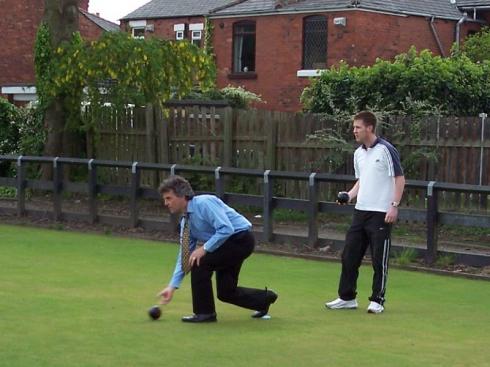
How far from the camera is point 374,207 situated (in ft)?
32.7

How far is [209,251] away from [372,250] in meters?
1.87

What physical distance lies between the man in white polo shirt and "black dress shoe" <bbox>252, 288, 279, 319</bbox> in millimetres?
934

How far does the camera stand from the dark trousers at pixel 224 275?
29.4 feet

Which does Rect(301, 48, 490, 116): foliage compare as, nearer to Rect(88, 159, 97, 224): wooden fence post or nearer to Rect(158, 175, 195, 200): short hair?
Rect(88, 159, 97, 224): wooden fence post

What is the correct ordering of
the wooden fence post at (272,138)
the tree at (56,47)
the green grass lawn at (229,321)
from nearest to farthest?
the green grass lawn at (229,321), the wooden fence post at (272,138), the tree at (56,47)

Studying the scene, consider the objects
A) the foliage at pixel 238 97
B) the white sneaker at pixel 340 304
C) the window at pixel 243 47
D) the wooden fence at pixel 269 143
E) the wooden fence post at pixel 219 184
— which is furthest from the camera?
the window at pixel 243 47

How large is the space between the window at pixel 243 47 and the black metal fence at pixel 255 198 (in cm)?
1426

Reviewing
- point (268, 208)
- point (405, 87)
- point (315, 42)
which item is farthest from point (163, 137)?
point (315, 42)

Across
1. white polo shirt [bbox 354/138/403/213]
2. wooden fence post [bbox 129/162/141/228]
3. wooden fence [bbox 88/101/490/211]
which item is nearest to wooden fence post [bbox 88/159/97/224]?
wooden fence post [bbox 129/162/141/228]

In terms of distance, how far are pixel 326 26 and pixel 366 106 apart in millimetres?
12071

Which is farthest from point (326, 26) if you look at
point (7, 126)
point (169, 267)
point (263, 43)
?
point (169, 267)

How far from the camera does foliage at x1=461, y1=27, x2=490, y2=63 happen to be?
30.7 m

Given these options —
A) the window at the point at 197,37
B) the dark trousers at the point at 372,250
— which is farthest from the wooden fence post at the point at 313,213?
the window at the point at 197,37

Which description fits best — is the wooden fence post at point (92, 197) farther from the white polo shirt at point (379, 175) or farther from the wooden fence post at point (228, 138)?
the white polo shirt at point (379, 175)
